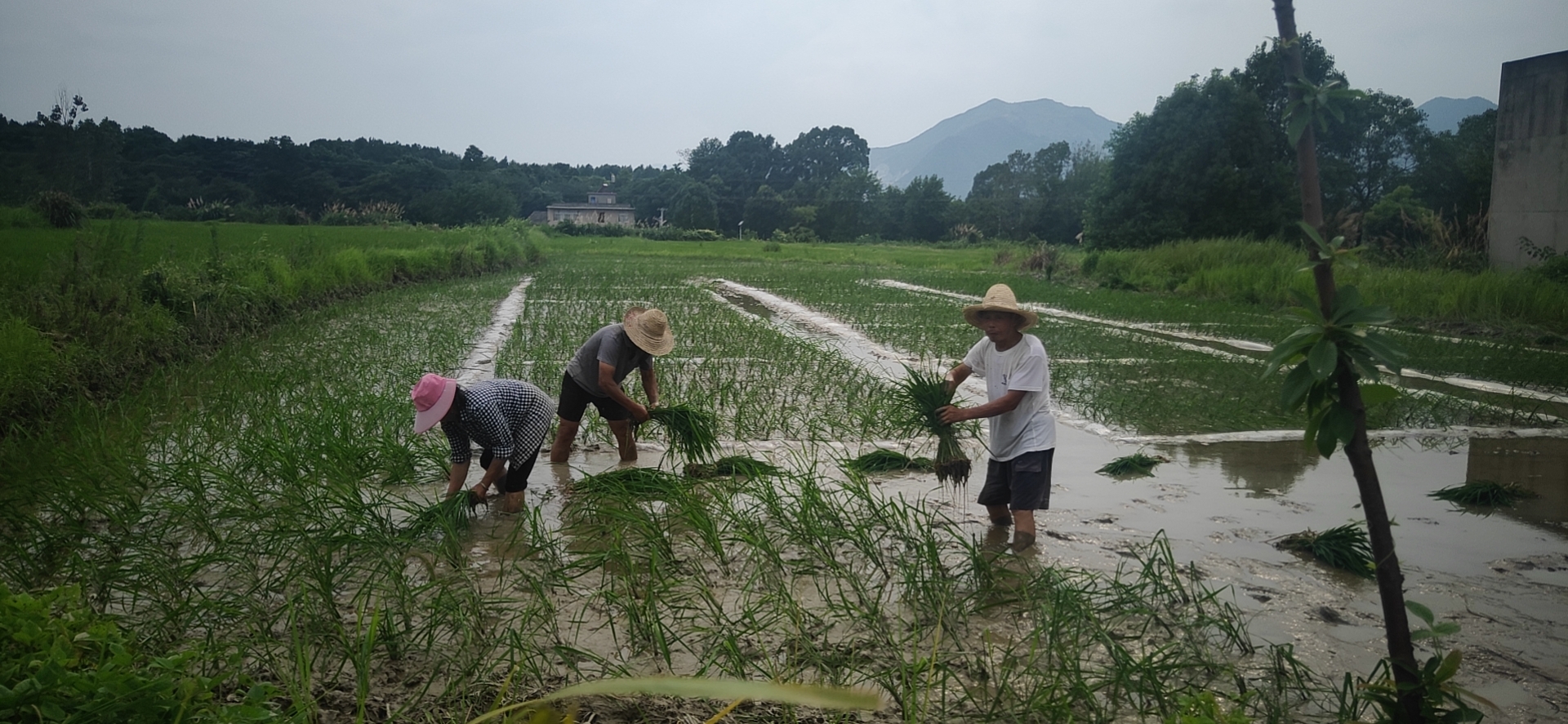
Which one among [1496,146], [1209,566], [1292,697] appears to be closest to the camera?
[1292,697]

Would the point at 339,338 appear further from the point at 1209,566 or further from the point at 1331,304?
the point at 1331,304

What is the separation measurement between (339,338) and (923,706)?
29.6 feet

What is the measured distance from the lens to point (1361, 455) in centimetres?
206

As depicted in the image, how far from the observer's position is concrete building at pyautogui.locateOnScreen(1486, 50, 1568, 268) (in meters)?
14.3

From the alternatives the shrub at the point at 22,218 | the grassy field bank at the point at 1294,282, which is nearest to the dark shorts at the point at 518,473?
the grassy field bank at the point at 1294,282

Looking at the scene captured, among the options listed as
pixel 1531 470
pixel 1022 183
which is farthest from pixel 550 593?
pixel 1022 183

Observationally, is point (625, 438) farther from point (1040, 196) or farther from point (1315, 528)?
point (1040, 196)

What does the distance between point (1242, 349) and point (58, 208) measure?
16337mm

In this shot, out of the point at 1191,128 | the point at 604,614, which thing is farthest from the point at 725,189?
the point at 604,614

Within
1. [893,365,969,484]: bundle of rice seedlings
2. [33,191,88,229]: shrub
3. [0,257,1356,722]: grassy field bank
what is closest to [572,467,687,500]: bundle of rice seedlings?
[0,257,1356,722]: grassy field bank

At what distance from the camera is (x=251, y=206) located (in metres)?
35.1

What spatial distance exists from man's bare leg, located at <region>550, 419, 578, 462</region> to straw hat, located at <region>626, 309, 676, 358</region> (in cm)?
74

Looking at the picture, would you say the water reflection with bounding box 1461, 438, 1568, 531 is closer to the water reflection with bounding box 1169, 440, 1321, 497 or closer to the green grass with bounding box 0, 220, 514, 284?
the water reflection with bounding box 1169, 440, 1321, 497

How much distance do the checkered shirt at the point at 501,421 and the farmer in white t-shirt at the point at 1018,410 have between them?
73.9 inches
